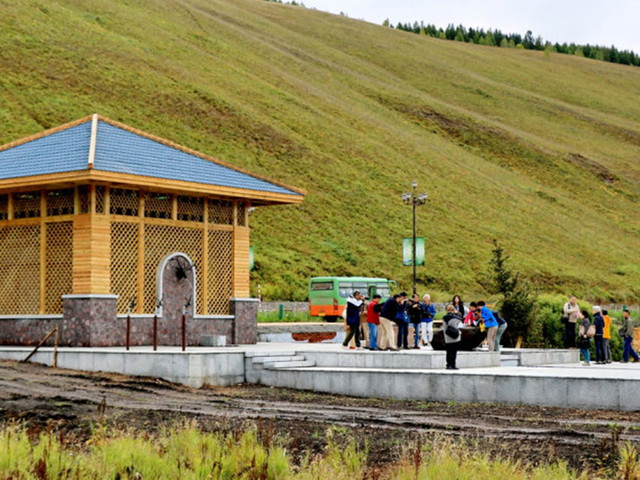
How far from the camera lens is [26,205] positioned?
81.5ft

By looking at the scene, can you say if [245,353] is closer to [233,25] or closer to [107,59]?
[107,59]

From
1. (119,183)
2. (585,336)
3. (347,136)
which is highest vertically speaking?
(347,136)

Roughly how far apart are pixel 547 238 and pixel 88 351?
2441 inches

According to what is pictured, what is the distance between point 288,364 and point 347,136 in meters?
64.4

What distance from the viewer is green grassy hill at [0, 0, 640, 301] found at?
2633 inches

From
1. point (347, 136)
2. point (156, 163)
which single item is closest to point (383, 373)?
point (156, 163)

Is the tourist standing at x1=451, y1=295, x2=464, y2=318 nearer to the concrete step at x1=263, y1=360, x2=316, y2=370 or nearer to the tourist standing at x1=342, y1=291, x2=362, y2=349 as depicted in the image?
the tourist standing at x1=342, y1=291, x2=362, y2=349

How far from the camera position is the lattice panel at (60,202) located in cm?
2384

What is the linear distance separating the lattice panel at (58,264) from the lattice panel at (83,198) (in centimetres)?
50

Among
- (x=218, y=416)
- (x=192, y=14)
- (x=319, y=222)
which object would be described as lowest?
(x=218, y=416)

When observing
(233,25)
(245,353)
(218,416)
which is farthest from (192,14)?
(218,416)

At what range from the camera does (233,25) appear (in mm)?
123562

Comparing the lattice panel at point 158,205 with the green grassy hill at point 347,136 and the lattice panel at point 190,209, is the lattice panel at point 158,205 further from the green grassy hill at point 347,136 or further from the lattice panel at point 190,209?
the green grassy hill at point 347,136

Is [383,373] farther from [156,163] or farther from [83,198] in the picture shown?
[156,163]
